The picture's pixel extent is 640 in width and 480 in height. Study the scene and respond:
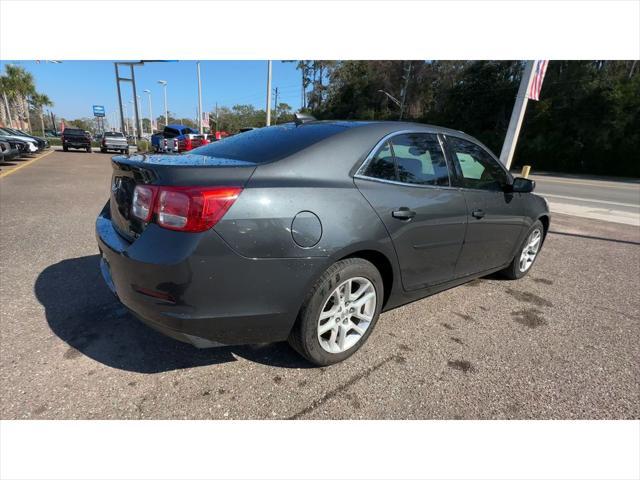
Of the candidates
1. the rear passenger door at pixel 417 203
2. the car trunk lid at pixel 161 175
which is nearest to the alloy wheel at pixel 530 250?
the rear passenger door at pixel 417 203

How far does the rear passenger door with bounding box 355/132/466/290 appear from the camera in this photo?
2.49 m

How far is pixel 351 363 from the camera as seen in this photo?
2527mm

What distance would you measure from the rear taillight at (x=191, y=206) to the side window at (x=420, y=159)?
4.29 ft

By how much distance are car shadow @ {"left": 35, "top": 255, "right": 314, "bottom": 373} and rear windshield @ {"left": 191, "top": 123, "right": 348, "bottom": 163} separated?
134 cm

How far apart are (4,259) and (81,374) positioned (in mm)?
2681

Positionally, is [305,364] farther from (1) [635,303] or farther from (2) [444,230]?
(1) [635,303]

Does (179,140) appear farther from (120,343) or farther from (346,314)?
(346,314)

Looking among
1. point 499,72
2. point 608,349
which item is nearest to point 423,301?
point 608,349

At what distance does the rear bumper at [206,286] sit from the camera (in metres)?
1.89

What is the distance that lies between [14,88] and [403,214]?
72607 millimetres

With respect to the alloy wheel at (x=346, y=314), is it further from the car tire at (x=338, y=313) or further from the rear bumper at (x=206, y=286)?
the rear bumper at (x=206, y=286)

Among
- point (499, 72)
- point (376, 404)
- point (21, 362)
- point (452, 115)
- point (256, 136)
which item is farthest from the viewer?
point (452, 115)

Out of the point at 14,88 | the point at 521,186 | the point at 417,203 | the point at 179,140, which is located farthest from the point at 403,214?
the point at 14,88

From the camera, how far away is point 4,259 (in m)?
3.99
